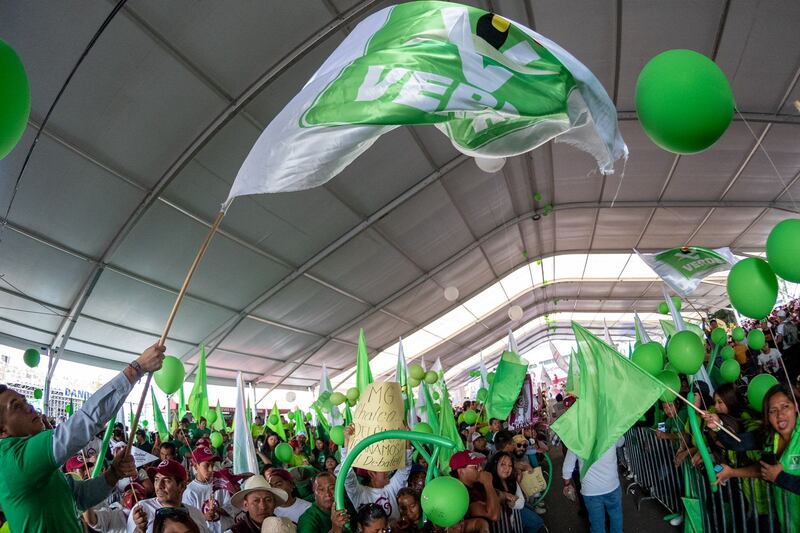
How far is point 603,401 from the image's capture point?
2.87m

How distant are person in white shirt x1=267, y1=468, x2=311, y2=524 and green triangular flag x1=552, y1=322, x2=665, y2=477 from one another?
1.84 metres

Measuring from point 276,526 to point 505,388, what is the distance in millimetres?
4839

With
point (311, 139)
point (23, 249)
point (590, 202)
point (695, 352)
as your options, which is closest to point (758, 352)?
point (590, 202)

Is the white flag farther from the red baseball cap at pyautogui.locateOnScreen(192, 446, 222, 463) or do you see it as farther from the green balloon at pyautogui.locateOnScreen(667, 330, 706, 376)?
the green balloon at pyautogui.locateOnScreen(667, 330, 706, 376)

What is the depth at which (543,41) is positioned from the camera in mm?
1929

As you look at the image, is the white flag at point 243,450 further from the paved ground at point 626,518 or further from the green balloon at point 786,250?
the green balloon at point 786,250

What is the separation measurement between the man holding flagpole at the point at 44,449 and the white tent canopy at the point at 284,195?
2.44 m

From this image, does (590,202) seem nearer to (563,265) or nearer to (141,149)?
(563,265)

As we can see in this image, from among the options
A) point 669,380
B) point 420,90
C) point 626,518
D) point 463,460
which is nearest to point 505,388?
point 626,518

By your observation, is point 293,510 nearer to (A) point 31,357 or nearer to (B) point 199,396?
(B) point 199,396

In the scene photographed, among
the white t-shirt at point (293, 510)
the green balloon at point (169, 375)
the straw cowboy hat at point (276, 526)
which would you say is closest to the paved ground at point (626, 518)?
the white t-shirt at point (293, 510)

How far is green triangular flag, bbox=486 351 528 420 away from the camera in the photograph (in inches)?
274

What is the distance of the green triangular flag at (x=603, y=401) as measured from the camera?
2.71 m

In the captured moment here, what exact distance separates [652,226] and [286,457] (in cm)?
1133
